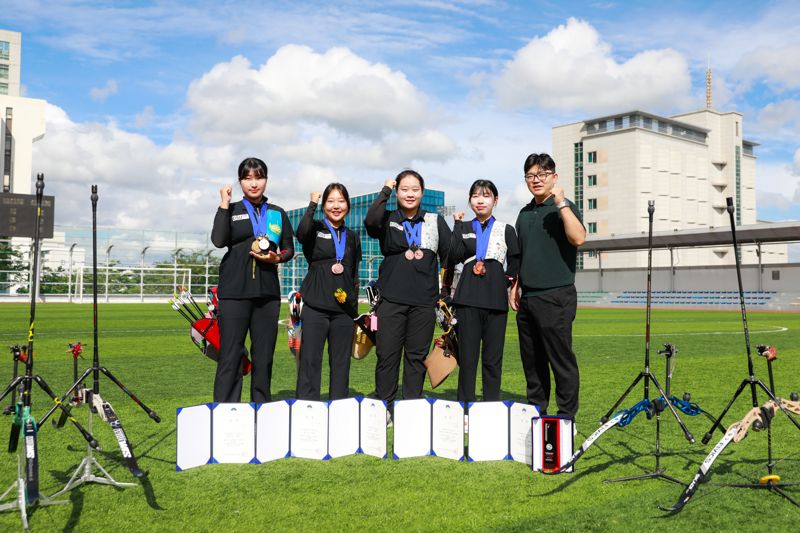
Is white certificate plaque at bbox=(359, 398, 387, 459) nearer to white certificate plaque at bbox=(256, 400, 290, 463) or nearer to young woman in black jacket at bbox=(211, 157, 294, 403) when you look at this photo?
white certificate plaque at bbox=(256, 400, 290, 463)

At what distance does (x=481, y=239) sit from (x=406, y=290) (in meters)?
0.67

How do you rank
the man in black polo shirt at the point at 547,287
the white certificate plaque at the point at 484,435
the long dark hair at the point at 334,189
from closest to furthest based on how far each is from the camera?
the white certificate plaque at the point at 484,435 → the man in black polo shirt at the point at 547,287 → the long dark hair at the point at 334,189

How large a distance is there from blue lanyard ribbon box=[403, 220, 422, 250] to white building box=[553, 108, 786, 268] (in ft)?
201

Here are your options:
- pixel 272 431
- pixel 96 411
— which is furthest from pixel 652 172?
pixel 96 411

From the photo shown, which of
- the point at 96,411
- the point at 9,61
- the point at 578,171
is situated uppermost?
the point at 9,61

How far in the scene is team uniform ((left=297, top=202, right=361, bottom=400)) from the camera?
4.88m

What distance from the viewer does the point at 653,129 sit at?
66.8m

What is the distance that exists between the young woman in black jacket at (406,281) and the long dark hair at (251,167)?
823 mm

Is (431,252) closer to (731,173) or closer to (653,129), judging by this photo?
(653,129)

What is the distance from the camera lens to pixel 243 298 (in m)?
4.63

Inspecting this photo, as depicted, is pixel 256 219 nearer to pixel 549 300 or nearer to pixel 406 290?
pixel 406 290

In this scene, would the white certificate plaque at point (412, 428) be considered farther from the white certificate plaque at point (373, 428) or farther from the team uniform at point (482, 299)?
the team uniform at point (482, 299)

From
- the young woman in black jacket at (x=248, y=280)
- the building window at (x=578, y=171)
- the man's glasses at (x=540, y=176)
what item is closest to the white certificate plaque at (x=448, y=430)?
the young woman in black jacket at (x=248, y=280)

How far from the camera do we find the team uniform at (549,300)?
4.54 meters
